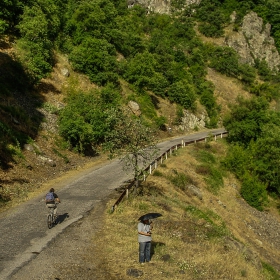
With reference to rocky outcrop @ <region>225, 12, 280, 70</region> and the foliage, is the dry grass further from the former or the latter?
rocky outcrop @ <region>225, 12, 280, 70</region>

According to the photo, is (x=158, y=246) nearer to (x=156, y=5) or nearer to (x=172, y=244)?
(x=172, y=244)

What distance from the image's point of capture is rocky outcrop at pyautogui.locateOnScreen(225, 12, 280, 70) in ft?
308

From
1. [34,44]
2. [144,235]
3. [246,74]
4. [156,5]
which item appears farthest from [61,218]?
[156,5]

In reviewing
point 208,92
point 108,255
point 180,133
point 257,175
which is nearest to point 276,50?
point 208,92

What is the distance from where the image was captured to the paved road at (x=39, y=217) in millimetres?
12414

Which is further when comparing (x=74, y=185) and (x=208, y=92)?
(x=208, y=92)

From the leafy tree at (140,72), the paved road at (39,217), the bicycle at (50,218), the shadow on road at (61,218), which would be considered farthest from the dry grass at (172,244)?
the leafy tree at (140,72)

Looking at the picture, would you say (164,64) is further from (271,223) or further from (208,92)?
(271,223)

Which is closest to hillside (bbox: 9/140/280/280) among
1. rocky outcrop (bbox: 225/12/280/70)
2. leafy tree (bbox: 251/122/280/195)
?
leafy tree (bbox: 251/122/280/195)

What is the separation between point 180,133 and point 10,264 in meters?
44.7

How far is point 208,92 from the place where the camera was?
7031cm

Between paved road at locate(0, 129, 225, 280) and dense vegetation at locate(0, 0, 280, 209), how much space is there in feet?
14.5

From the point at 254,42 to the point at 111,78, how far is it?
222 feet

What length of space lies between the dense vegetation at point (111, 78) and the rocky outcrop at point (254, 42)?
16.7m
